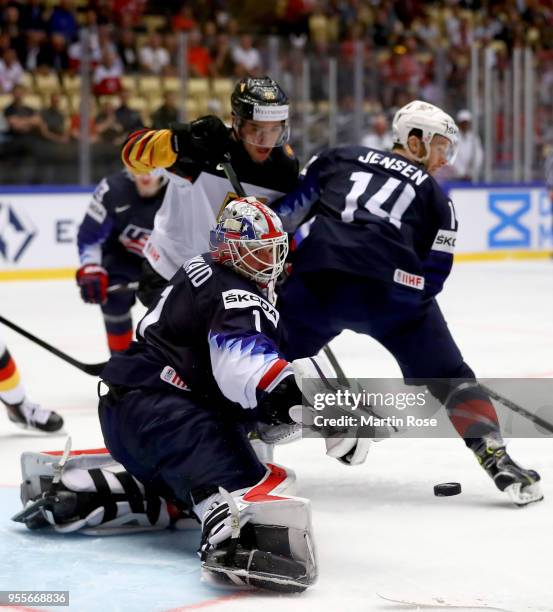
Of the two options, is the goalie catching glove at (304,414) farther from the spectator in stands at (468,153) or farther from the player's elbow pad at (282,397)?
the spectator in stands at (468,153)

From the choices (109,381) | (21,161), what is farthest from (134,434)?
(21,161)

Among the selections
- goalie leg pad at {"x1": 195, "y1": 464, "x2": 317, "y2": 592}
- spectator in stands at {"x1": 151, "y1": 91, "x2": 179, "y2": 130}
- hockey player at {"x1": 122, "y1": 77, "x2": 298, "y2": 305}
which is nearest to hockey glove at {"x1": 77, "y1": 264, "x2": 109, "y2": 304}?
hockey player at {"x1": 122, "y1": 77, "x2": 298, "y2": 305}

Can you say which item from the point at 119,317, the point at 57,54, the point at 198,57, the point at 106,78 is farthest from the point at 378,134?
the point at 119,317

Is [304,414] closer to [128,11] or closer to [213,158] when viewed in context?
[213,158]

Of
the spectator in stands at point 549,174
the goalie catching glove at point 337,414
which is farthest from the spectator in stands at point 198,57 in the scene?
the goalie catching glove at point 337,414

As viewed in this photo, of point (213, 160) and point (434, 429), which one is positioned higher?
point (213, 160)

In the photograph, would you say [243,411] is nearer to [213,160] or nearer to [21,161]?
[213,160]

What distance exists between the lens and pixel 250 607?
7.82 ft

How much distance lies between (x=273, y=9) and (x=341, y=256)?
33.1 feet

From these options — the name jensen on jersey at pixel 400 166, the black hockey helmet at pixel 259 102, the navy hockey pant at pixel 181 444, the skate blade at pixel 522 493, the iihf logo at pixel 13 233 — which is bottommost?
the iihf logo at pixel 13 233

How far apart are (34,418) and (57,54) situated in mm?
6265

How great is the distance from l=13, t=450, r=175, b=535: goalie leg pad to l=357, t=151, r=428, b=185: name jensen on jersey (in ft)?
3.71

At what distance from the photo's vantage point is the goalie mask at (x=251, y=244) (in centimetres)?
270

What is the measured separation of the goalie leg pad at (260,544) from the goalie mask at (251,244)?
0.51 meters
